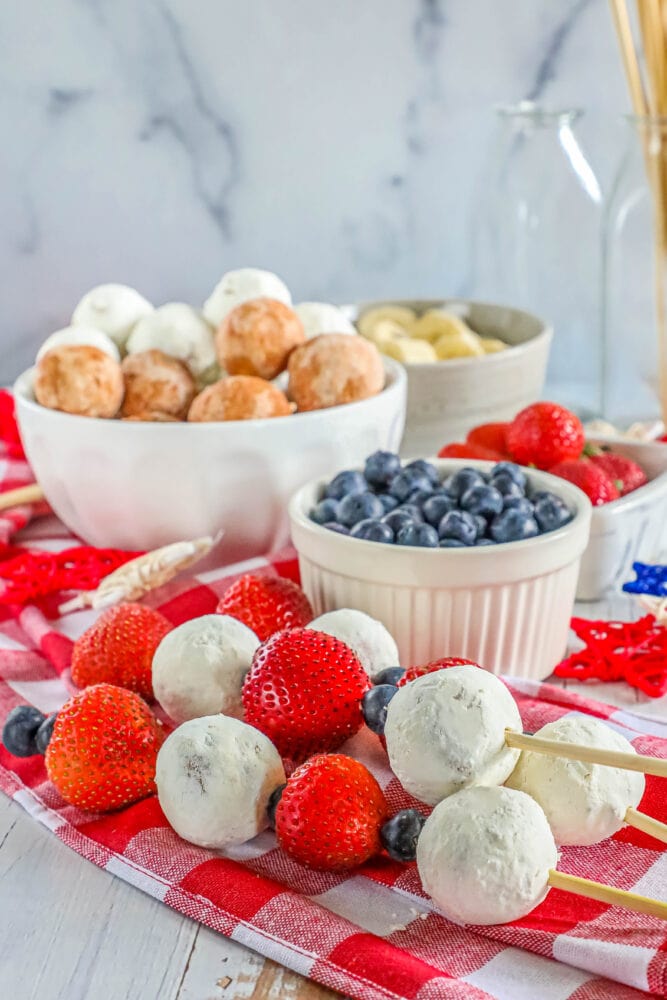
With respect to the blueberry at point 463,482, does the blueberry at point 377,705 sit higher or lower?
lower

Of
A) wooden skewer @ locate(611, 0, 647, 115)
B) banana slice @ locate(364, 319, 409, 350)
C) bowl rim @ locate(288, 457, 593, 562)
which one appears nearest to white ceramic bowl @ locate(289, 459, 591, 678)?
bowl rim @ locate(288, 457, 593, 562)

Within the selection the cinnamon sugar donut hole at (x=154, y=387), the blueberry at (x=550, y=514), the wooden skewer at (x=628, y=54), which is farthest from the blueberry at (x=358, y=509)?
the wooden skewer at (x=628, y=54)

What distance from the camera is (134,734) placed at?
67 centimetres

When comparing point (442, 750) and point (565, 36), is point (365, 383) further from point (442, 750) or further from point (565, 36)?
point (565, 36)

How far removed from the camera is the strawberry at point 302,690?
67cm

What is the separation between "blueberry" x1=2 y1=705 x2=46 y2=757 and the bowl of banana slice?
60 centimetres

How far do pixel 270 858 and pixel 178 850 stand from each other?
51mm

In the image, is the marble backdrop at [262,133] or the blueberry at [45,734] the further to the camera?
the marble backdrop at [262,133]

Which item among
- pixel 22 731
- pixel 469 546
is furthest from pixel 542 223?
pixel 22 731

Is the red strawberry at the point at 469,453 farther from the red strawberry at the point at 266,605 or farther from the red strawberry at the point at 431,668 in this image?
the red strawberry at the point at 431,668

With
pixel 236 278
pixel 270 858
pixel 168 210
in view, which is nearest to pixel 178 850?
pixel 270 858

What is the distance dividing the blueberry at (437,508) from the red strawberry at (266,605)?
111 millimetres

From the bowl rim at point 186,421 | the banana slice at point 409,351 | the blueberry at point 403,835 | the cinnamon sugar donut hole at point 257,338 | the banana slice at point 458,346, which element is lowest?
the blueberry at point 403,835

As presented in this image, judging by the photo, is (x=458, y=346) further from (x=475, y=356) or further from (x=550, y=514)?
(x=550, y=514)
